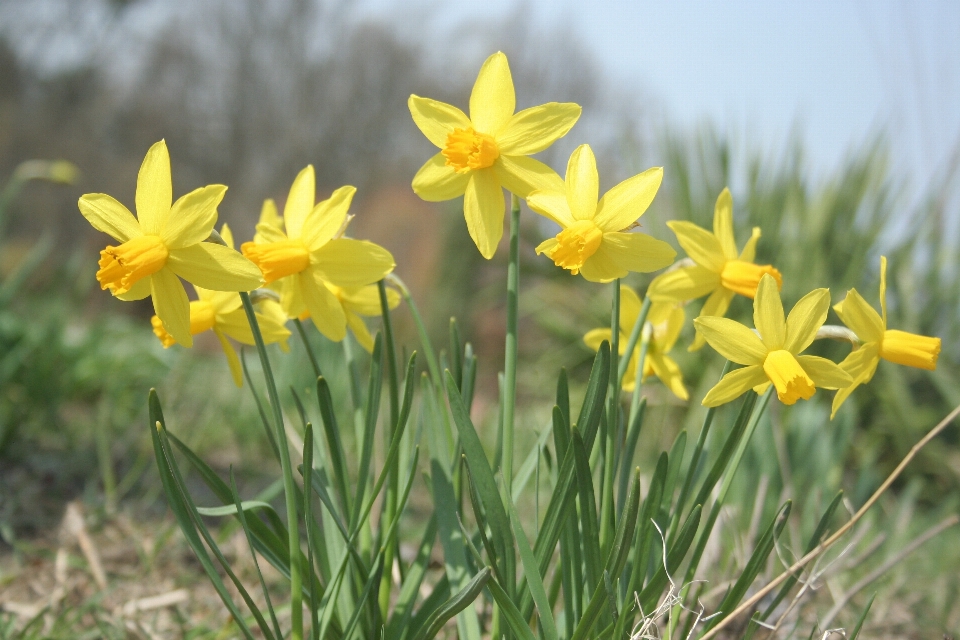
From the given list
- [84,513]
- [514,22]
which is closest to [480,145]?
[84,513]

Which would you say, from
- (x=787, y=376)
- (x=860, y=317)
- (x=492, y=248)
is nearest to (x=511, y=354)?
(x=492, y=248)

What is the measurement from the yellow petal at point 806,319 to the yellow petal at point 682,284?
0.14 metres

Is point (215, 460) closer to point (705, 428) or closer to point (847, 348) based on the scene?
point (705, 428)

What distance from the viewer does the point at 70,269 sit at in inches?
134

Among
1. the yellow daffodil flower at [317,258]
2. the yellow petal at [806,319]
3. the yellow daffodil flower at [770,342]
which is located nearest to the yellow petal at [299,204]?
the yellow daffodil flower at [317,258]

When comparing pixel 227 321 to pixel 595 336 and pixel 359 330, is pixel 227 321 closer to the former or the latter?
pixel 359 330

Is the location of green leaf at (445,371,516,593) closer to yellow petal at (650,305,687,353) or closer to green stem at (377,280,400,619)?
green stem at (377,280,400,619)

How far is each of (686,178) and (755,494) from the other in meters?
2.69

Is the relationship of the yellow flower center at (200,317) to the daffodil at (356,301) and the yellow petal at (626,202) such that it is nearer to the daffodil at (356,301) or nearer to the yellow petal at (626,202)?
the daffodil at (356,301)

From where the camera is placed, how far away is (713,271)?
3.35 feet

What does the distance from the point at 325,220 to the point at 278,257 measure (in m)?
0.08

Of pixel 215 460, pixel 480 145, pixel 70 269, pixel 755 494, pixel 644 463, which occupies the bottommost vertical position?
pixel 644 463

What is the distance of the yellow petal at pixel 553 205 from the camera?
883 millimetres

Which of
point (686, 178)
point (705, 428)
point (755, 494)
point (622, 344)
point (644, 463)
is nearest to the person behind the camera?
point (705, 428)
